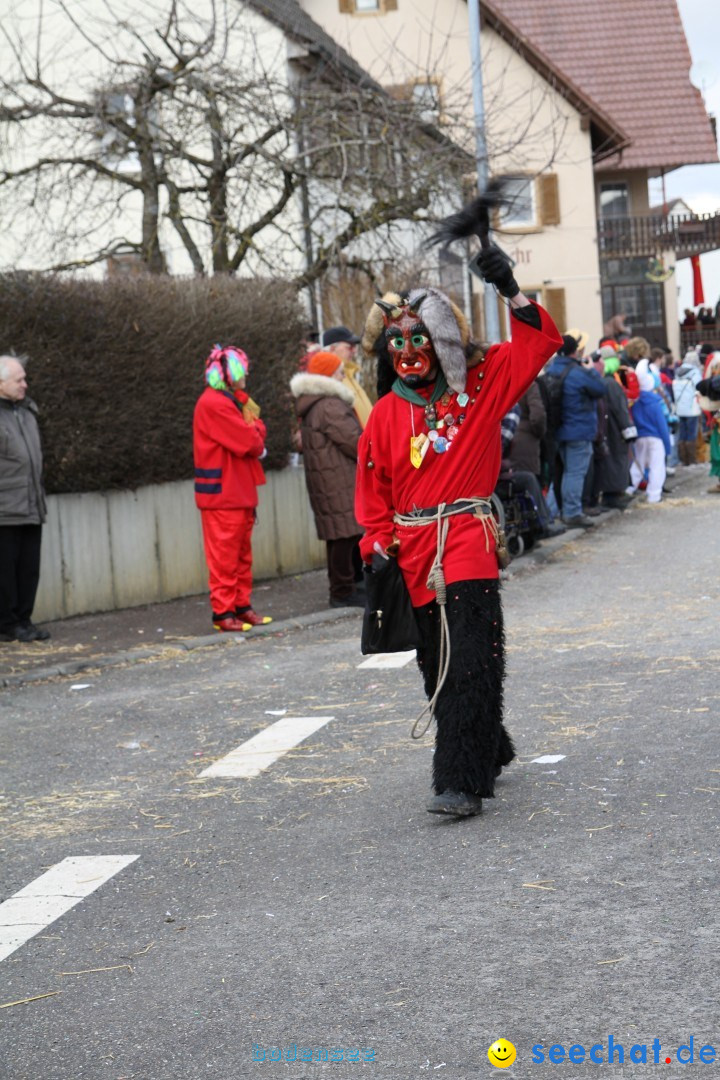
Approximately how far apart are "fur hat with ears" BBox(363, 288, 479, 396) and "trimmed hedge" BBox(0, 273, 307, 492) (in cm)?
686

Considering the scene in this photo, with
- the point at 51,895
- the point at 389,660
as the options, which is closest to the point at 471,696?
the point at 51,895

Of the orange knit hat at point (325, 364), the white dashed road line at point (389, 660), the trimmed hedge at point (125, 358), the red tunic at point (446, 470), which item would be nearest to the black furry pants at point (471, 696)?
the red tunic at point (446, 470)

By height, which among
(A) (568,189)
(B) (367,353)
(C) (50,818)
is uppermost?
(A) (568,189)

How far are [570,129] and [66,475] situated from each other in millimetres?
28922

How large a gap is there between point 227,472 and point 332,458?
1.33 meters

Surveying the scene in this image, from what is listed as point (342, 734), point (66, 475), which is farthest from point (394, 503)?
point (66, 475)

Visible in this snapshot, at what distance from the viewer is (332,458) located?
44.1ft

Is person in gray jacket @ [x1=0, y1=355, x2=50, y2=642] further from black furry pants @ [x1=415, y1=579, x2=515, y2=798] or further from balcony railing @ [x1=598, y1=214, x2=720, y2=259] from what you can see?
balcony railing @ [x1=598, y1=214, x2=720, y2=259]

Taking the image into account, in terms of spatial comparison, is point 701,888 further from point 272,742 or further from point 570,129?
point 570,129

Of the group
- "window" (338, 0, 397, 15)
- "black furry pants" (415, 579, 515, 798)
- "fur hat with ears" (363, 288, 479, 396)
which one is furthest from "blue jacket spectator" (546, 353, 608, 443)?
"window" (338, 0, 397, 15)

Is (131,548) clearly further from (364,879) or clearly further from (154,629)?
(364,879)

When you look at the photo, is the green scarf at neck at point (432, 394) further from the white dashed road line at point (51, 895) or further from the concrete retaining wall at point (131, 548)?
the concrete retaining wall at point (131, 548)

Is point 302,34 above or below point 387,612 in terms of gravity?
above

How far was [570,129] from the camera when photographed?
132 ft
